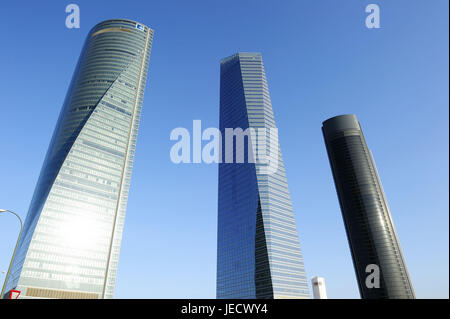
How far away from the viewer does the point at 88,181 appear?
5782 inches

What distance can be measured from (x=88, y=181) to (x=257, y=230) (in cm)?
9355

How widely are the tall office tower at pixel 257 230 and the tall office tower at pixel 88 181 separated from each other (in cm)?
6387

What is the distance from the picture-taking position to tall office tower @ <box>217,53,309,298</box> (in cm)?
14762

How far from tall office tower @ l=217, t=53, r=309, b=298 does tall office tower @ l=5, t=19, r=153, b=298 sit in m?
63.9

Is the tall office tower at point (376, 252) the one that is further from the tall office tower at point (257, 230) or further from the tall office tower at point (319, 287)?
the tall office tower at point (319, 287)

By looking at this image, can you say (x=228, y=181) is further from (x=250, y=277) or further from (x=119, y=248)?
(x=119, y=248)

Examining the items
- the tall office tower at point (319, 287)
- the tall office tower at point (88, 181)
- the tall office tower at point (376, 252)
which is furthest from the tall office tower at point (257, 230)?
the tall office tower at point (88, 181)

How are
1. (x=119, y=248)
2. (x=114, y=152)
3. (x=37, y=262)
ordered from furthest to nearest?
(x=114, y=152) < (x=119, y=248) < (x=37, y=262)

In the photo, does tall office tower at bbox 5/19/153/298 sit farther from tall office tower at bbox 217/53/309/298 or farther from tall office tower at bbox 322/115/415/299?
tall office tower at bbox 322/115/415/299

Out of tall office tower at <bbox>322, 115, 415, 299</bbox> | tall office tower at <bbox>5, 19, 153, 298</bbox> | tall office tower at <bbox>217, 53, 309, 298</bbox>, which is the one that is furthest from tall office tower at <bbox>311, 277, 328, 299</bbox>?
tall office tower at <bbox>322, 115, 415, 299</bbox>

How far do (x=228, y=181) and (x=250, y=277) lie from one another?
63875 millimetres

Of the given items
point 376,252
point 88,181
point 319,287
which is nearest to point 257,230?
point 319,287
